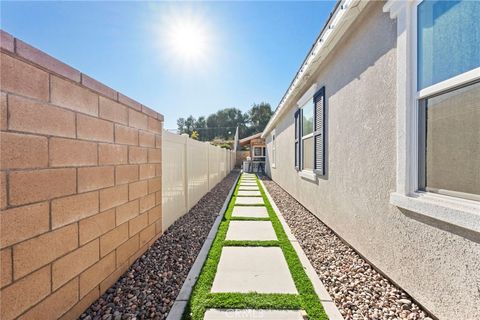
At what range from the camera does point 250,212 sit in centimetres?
618

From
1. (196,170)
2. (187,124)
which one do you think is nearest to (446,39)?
(196,170)

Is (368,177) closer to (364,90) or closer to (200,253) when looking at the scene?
(364,90)

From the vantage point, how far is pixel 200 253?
11.6 ft

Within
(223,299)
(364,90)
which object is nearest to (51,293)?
(223,299)

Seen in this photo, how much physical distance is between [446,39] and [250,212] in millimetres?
5098

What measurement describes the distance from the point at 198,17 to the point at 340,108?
4275 mm

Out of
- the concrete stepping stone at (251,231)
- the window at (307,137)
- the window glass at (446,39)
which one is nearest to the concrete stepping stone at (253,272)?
the concrete stepping stone at (251,231)

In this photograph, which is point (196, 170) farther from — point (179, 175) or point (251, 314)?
point (251, 314)

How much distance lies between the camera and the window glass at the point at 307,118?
616cm

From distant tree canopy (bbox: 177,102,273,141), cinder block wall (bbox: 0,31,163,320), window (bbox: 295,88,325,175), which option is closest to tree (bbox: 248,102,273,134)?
distant tree canopy (bbox: 177,102,273,141)

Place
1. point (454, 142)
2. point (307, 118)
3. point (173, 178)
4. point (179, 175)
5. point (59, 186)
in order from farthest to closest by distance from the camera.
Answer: point (307, 118)
point (179, 175)
point (173, 178)
point (454, 142)
point (59, 186)

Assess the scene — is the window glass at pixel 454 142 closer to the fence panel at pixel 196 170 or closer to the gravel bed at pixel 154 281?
the gravel bed at pixel 154 281

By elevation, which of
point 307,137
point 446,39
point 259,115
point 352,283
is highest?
point 259,115

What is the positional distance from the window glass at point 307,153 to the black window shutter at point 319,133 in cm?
45
